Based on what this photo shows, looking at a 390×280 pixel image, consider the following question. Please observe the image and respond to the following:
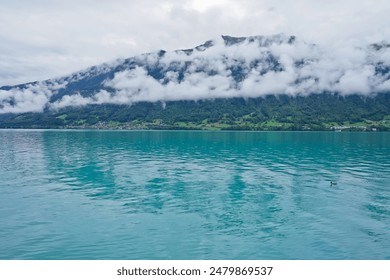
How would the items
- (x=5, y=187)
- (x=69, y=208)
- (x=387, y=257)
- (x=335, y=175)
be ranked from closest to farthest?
(x=387, y=257) → (x=69, y=208) → (x=5, y=187) → (x=335, y=175)

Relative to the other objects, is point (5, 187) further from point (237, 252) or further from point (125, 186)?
point (237, 252)

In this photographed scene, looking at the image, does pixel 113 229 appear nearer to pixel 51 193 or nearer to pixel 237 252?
pixel 237 252

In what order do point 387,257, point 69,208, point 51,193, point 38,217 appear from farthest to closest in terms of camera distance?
point 51,193
point 69,208
point 38,217
point 387,257

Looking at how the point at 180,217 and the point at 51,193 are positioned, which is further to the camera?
the point at 51,193

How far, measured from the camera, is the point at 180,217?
3612cm

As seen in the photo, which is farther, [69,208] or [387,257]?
[69,208]

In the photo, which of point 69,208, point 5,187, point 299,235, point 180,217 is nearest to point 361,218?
point 299,235

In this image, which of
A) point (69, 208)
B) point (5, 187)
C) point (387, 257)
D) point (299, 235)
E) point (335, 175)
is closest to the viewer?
point (387, 257)

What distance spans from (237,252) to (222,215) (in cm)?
1015
